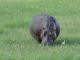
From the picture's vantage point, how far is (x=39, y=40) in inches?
490

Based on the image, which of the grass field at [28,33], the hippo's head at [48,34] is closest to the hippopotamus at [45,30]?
the hippo's head at [48,34]

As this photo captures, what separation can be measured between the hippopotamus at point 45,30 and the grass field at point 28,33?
0.20 metres

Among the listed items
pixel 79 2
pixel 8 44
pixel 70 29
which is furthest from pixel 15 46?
pixel 79 2

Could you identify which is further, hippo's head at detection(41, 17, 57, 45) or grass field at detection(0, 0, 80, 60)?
hippo's head at detection(41, 17, 57, 45)

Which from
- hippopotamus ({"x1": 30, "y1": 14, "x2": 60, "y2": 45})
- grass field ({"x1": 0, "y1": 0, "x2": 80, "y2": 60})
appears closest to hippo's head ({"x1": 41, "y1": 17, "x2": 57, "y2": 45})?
hippopotamus ({"x1": 30, "y1": 14, "x2": 60, "y2": 45})

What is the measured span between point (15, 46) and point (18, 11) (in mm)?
9995

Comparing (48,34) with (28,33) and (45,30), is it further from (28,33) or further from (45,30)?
(28,33)

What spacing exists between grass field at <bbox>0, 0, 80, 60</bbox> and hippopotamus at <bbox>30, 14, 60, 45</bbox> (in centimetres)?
20

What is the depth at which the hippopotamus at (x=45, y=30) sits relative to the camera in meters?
12.0

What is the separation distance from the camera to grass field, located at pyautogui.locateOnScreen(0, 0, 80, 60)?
10172 millimetres

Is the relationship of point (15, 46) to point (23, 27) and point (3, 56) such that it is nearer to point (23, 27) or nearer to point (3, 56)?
point (3, 56)

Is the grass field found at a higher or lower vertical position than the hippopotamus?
lower

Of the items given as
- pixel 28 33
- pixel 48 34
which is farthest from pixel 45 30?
pixel 28 33

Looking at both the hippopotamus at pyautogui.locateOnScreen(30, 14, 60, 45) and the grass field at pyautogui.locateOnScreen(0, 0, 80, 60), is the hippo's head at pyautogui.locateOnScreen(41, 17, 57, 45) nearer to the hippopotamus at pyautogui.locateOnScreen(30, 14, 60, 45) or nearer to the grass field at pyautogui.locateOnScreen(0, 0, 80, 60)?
the hippopotamus at pyautogui.locateOnScreen(30, 14, 60, 45)
